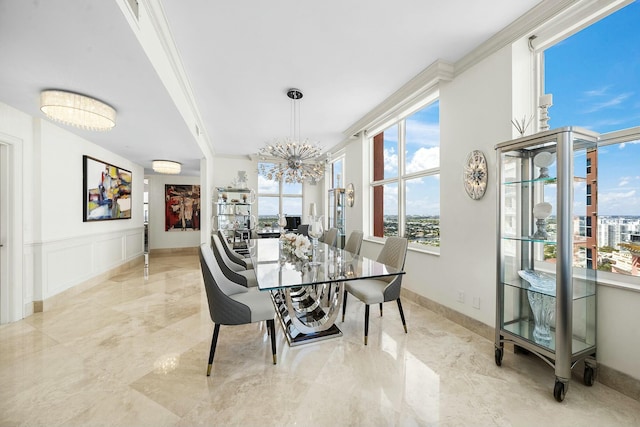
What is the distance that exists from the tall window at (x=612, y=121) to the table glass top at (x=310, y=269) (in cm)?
147

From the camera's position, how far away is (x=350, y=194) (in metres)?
5.41

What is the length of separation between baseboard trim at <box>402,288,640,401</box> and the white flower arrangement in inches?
69.8

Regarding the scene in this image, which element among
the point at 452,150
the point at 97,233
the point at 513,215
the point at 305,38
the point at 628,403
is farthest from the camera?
the point at 97,233

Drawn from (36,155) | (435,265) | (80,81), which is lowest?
(435,265)

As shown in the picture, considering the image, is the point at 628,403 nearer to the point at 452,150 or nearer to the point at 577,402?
the point at 577,402

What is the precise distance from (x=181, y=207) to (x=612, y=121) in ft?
27.7

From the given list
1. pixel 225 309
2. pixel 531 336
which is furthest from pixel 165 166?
pixel 531 336

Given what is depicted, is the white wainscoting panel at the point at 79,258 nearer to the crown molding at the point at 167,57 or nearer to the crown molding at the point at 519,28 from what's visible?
the crown molding at the point at 167,57

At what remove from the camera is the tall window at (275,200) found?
738 centimetres

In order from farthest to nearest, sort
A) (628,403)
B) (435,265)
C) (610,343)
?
(435,265)
(610,343)
(628,403)

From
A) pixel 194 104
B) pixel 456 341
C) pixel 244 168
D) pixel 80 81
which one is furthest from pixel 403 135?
pixel 244 168

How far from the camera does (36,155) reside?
10.4ft

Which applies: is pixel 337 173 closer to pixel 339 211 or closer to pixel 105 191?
pixel 339 211

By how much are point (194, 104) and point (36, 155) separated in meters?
1.96
